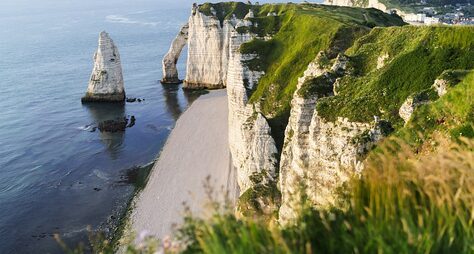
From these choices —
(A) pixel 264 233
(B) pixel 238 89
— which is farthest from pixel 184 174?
(A) pixel 264 233

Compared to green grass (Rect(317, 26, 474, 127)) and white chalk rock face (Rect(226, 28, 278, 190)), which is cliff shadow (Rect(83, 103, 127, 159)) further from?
green grass (Rect(317, 26, 474, 127))

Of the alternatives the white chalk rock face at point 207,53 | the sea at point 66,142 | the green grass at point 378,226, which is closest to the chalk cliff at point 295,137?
the green grass at point 378,226

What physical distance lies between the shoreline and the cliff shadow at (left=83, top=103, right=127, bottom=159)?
22.3 feet

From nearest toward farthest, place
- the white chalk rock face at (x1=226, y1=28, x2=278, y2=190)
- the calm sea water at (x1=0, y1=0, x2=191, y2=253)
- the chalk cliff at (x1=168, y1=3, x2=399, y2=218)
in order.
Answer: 1. the chalk cliff at (x1=168, y1=3, x2=399, y2=218)
2. the white chalk rock face at (x1=226, y1=28, x2=278, y2=190)
3. the calm sea water at (x1=0, y1=0, x2=191, y2=253)

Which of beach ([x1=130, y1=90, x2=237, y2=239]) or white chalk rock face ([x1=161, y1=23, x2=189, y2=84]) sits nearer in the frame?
beach ([x1=130, y1=90, x2=237, y2=239])

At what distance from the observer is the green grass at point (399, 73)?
22.5 m

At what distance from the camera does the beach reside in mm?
38406

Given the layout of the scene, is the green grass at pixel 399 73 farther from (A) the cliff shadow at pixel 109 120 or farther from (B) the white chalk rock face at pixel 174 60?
(B) the white chalk rock face at pixel 174 60

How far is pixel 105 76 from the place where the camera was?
78.1m

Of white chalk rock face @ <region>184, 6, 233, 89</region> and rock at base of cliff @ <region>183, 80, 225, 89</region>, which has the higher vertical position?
white chalk rock face @ <region>184, 6, 233, 89</region>

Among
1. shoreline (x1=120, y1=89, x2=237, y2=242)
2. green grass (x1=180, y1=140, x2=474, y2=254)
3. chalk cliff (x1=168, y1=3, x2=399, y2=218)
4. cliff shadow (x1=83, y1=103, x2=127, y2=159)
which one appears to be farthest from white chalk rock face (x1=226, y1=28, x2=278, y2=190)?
green grass (x1=180, y1=140, x2=474, y2=254)

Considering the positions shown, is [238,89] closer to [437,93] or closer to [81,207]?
[81,207]

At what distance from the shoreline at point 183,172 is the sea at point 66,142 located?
6.46 ft

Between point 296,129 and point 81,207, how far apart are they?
2496cm
